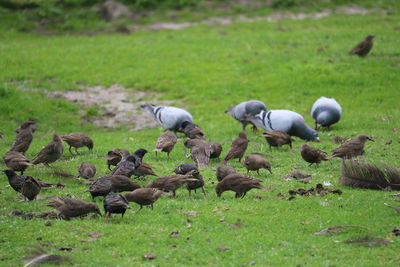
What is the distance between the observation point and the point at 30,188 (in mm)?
12672

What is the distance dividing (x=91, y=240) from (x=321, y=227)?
12.7ft

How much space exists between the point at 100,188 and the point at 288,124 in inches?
318

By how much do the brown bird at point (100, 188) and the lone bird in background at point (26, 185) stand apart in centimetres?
111

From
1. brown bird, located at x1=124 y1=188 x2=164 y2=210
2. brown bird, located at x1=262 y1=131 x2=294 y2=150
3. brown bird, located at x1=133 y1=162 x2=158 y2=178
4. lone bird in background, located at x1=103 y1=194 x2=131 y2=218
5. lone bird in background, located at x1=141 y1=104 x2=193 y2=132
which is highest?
lone bird in background, located at x1=103 y1=194 x2=131 y2=218

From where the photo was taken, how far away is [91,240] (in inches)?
407

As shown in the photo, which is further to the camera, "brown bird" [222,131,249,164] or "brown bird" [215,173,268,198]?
"brown bird" [222,131,249,164]

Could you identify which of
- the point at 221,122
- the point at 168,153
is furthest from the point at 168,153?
the point at 221,122

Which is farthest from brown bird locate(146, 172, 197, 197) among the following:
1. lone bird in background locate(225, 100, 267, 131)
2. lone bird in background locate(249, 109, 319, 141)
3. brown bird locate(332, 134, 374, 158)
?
lone bird in background locate(225, 100, 267, 131)

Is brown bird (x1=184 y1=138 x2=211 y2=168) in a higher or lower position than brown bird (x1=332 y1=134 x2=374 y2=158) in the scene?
lower

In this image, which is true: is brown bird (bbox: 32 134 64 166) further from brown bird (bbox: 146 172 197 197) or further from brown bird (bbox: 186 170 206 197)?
brown bird (bbox: 186 170 206 197)

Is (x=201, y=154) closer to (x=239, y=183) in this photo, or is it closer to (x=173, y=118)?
(x=239, y=183)

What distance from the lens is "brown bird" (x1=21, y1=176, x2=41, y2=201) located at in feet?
41.4

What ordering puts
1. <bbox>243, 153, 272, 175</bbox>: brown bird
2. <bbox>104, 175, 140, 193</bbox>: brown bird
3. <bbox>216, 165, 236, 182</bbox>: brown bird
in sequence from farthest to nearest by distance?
<bbox>243, 153, 272, 175</bbox>: brown bird < <bbox>216, 165, 236, 182</bbox>: brown bird < <bbox>104, 175, 140, 193</bbox>: brown bird

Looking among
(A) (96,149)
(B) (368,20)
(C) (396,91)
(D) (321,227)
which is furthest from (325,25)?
(D) (321,227)
